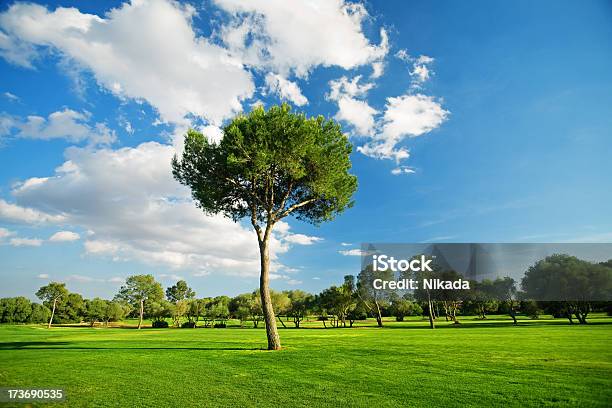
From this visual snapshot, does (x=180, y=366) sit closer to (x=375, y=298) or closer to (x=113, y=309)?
(x=375, y=298)

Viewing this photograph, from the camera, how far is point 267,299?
25328 millimetres

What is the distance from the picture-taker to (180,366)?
17.5 m

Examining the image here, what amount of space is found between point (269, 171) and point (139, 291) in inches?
4074

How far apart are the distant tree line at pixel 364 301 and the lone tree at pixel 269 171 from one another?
48.8m

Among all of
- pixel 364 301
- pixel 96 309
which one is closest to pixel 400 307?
pixel 364 301

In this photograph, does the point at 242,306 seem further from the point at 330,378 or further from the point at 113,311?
the point at 330,378

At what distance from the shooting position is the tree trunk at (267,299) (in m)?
24.6

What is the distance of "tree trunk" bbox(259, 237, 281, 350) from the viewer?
24.6 m

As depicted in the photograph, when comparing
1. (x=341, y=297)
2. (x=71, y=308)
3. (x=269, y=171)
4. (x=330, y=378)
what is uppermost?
(x=269, y=171)

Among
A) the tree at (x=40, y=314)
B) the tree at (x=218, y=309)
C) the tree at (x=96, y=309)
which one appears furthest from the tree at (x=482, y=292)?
the tree at (x=40, y=314)

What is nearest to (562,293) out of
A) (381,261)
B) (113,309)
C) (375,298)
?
(381,261)

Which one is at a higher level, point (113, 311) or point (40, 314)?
point (113, 311)

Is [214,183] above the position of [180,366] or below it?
above

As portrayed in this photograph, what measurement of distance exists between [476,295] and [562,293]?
23304 mm
